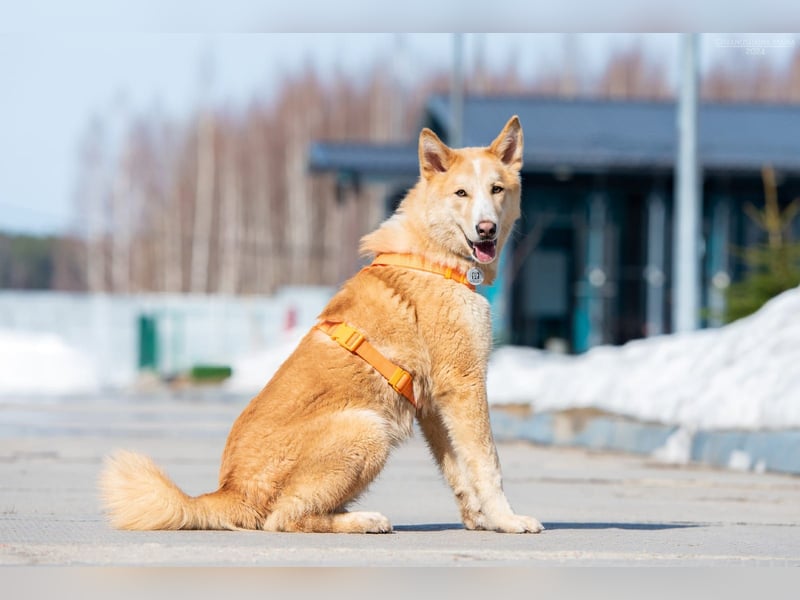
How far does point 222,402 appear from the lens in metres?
24.8

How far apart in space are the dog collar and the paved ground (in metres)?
1.27

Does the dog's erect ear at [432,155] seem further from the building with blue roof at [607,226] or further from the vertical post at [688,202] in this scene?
the building with blue roof at [607,226]

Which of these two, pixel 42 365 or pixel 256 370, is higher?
pixel 256 370

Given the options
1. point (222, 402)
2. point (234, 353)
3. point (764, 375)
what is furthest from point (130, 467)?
point (234, 353)

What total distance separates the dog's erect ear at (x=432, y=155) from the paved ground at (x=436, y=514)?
6.10 ft

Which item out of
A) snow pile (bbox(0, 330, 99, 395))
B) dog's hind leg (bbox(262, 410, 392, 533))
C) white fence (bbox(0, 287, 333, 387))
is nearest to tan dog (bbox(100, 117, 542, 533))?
dog's hind leg (bbox(262, 410, 392, 533))

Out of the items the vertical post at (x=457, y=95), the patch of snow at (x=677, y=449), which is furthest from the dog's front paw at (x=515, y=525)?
the vertical post at (x=457, y=95)

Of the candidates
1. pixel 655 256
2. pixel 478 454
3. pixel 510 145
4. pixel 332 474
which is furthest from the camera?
pixel 655 256

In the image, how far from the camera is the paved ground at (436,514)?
19.1 feet

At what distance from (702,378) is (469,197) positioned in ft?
23.3

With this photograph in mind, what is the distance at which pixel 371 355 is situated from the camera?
264 inches

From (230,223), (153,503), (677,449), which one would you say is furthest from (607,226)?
(230,223)

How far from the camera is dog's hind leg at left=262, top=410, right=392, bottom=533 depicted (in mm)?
6461

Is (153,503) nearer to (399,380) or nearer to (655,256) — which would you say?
(399,380)
